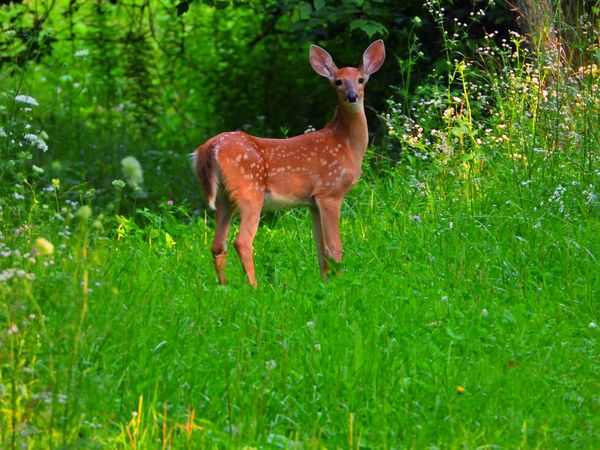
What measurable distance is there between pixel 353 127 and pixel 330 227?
2.19 ft

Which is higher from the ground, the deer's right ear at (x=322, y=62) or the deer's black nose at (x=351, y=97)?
the deer's right ear at (x=322, y=62)

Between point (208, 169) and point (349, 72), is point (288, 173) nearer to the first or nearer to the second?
→ point (208, 169)

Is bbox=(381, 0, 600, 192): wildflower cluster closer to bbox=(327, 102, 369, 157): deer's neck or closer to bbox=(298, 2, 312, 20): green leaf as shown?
bbox=(327, 102, 369, 157): deer's neck

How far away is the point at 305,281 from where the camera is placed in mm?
6078

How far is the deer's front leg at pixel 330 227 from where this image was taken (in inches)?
255

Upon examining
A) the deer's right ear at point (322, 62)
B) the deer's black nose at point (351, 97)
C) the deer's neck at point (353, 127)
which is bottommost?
the deer's neck at point (353, 127)

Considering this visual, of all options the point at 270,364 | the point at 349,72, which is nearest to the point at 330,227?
the point at 349,72

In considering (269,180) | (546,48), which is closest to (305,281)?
(269,180)

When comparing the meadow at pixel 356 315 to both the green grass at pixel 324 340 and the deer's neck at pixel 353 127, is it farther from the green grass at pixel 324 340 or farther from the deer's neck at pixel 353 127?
the deer's neck at pixel 353 127

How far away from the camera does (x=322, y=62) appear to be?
7.16m

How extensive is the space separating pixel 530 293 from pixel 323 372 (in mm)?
1612

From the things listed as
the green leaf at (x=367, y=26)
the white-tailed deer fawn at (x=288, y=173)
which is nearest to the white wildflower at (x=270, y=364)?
the white-tailed deer fawn at (x=288, y=173)

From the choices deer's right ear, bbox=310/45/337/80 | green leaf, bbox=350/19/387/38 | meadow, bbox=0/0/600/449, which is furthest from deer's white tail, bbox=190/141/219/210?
green leaf, bbox=350/19/387/38

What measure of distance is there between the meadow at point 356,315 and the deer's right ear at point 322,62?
2.79 ft
